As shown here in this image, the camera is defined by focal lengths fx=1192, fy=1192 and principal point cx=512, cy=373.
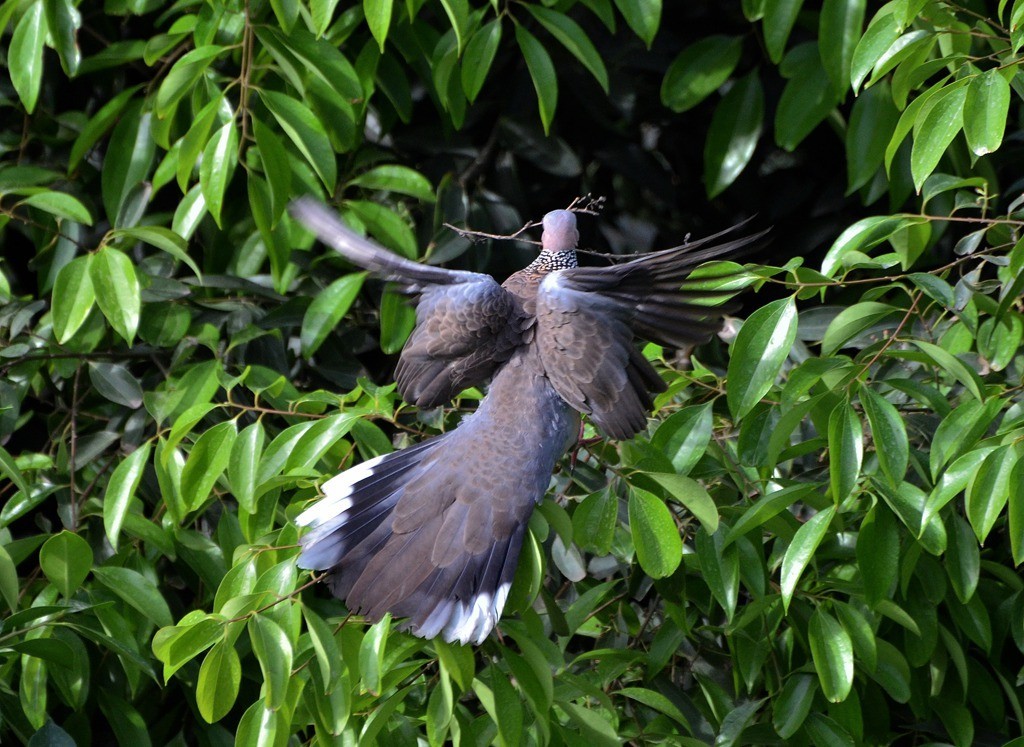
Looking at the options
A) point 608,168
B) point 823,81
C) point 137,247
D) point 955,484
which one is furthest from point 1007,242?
point 137,247

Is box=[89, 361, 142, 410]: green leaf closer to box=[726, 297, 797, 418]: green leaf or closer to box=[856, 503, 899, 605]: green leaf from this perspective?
box=[726, 297, 797, 418]: green leaf

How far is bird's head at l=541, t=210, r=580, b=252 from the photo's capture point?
1901 mm

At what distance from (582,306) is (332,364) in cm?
88

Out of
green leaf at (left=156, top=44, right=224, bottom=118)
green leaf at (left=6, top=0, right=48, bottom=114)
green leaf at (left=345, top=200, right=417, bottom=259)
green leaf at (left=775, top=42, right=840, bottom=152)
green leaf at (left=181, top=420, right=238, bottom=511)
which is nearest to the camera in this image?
green leaf at (left=181, top=420, right=238, bottom=511)

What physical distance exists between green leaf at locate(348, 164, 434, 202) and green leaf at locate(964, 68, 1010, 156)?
3.64ft

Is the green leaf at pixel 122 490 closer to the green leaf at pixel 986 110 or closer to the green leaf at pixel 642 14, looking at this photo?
the green leaf at pixel 642 14

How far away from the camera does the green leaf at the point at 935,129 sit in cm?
156

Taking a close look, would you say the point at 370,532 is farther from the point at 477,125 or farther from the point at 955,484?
the point at 477,125

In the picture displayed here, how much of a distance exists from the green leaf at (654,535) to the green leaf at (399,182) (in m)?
0.99

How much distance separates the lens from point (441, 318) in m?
1.71

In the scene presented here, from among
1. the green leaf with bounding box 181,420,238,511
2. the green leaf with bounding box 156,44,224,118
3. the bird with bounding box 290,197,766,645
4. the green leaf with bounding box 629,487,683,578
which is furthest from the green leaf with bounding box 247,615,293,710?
the green leaf with bounding box 156,44,224,118

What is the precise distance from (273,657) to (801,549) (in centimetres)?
68

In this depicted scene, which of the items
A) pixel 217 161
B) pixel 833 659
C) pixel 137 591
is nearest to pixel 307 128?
pixel 217 161

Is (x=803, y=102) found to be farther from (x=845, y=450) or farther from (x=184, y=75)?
(x=184, y=75)
